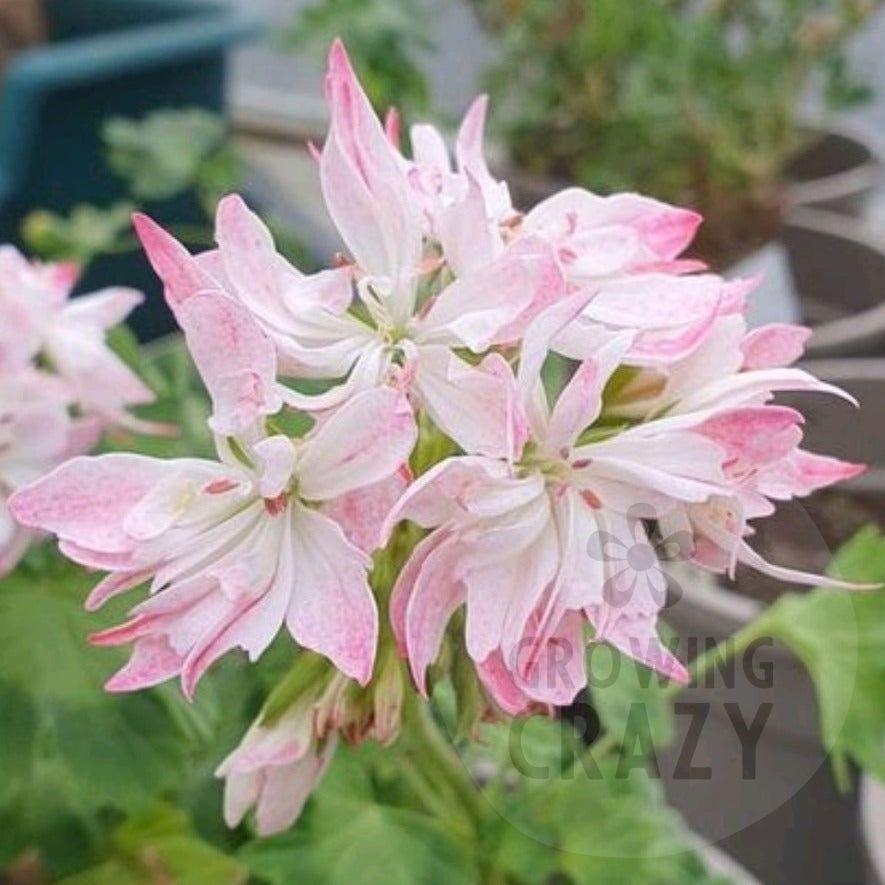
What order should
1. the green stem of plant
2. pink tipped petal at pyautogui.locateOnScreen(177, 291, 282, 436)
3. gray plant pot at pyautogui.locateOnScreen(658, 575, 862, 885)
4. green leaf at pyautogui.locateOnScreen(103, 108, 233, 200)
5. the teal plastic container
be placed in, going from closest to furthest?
pink tipped petal at pyautogui.locateOnScreen(177, 291, 282, 436) → the green stem of plant → gray plant pot at pyautogui.locateOnScreen(658, 575, 862, 885) → green leaf at pyautogui.locateOnScreen(103, 108, 233, 200) → the teal plastic container

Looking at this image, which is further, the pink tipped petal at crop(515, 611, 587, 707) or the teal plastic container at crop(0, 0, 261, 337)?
the teal plastic container at crop(0, 0, 261, 337)

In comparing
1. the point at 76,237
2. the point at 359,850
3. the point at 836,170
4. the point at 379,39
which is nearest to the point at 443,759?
the point at 359,850

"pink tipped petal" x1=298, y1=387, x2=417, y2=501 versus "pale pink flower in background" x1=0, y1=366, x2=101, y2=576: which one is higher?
"pink tipped petal" x1=298, y1=387, x2=417, y2=501

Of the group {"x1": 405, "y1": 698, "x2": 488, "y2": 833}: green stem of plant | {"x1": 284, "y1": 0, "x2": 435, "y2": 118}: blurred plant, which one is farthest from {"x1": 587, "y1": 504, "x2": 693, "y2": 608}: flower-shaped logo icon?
{"x1": 284, "y1": 0, "x2": 435, "y2": 118}: blurred plant

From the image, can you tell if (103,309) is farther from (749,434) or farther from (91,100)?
(91,100)

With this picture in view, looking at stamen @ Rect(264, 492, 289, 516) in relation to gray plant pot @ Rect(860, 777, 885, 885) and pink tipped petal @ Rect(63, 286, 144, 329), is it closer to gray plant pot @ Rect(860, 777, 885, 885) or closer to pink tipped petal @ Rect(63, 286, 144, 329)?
pink tipped petal @ Rect(63, 286, 144, 329)

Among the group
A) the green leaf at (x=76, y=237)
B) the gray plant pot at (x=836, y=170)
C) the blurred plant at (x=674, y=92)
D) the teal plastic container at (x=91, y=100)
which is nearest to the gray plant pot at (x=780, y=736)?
the green leaf at (x=76, y=237)

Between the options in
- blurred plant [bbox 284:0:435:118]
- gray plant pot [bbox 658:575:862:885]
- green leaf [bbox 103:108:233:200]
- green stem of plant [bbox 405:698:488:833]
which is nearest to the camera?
green stem of plant [bbox 405:698:488:833]

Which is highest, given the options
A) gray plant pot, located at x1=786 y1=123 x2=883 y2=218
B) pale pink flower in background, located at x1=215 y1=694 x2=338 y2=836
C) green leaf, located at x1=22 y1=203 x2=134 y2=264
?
pale pink flower in background, located at x1=215 y1=694 x2=338 y2=836
